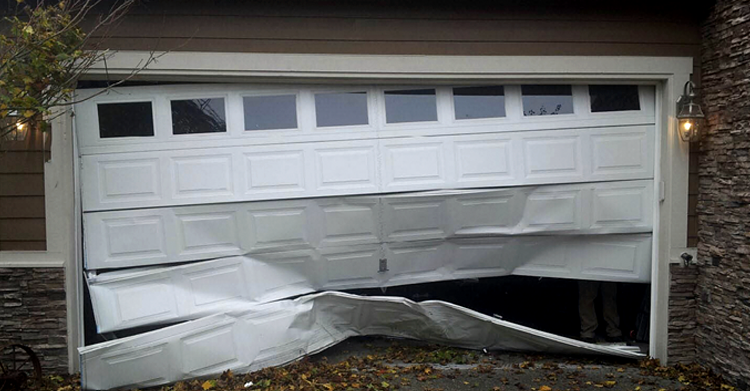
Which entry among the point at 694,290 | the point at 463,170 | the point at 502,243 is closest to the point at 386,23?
the point at 463,170

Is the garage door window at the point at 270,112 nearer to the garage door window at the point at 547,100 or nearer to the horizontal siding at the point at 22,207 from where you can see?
the horizontal siding at the point at 22,207

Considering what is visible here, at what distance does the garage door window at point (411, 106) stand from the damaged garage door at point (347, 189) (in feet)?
0.05

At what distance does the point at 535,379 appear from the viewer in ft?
18.3

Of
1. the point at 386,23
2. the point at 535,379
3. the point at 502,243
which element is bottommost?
the point at 535,379

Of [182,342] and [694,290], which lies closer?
[182,342]

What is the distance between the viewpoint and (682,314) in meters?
6.04

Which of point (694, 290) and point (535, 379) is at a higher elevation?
point (694, 290)

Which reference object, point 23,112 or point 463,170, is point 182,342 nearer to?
point 23,112

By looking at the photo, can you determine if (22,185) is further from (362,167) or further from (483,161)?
(483,161)

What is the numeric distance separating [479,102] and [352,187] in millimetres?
1535

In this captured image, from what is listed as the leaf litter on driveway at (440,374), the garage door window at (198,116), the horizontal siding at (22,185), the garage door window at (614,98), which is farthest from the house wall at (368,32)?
the leaf litter on driveway at (440,374)

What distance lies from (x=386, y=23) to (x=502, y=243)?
246 cm

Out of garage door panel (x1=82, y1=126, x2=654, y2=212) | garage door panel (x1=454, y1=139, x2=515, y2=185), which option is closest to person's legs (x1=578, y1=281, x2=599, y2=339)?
garage door panel (x1=82, y1=126, x2=654, y2=212)

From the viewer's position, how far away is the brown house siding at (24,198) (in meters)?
5.35
